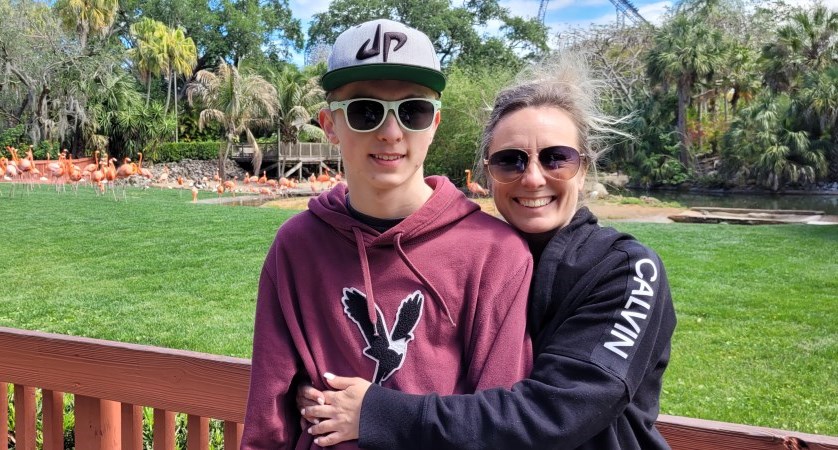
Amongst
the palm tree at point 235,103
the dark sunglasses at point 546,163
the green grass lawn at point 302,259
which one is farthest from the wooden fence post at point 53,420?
the palm tree at point 235,103

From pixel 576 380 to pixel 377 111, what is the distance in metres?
0.56

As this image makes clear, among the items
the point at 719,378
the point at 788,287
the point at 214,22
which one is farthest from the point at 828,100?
the point at 214,22

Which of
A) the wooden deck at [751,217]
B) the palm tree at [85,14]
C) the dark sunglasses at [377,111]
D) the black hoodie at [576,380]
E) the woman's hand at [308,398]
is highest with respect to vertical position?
the palm tree at [85,14]

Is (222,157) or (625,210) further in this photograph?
(222,157)

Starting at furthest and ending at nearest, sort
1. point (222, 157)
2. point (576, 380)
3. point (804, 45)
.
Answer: point (222, 157), point (804, 45), point (576, 380)

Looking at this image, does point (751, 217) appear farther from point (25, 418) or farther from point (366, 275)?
point (366, 275)

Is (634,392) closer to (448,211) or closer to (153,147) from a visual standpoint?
(448,211)

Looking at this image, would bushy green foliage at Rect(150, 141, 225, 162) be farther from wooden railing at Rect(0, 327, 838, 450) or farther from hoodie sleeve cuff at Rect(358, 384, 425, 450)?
hoodie sleeve cuff at Rect(358, 384, 425, 450)

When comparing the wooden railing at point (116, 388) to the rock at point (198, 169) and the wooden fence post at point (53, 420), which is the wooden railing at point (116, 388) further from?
the rock at point (198, 169)

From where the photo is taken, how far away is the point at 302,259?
135 centimetres

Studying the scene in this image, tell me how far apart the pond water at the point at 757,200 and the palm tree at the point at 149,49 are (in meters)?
20.9

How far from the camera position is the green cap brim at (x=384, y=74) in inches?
49.1

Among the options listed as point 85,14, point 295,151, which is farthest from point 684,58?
point 85,14

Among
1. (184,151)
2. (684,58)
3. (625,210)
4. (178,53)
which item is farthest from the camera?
(178,53)
